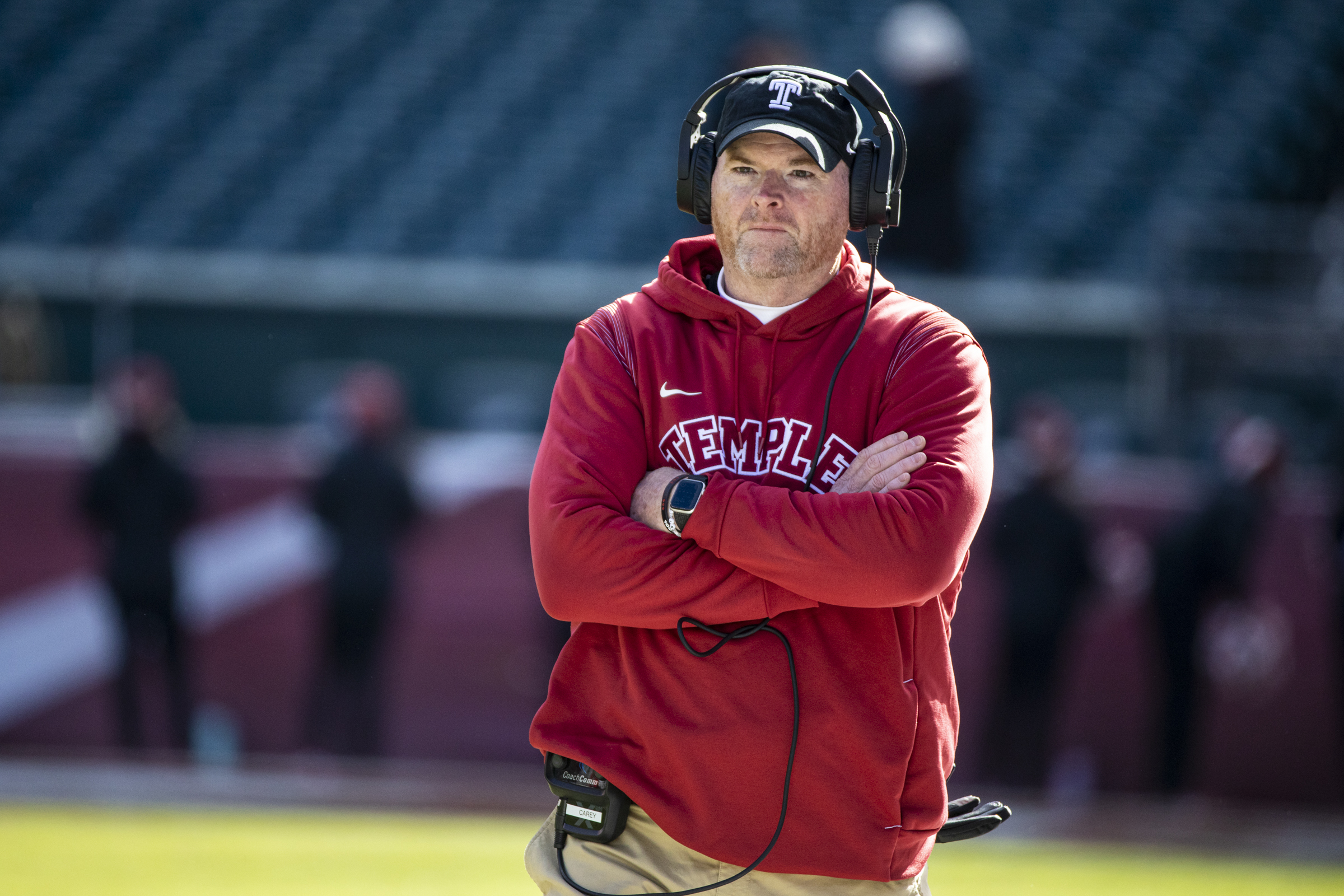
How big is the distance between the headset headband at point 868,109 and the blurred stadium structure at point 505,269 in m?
5.77

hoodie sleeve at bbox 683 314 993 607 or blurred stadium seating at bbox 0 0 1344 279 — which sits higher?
blurred stadium seating at bbox 0 0 1344 279

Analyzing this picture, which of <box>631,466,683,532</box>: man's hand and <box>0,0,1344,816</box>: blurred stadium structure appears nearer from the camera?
<box>631,466,683,532</box>: man's hand

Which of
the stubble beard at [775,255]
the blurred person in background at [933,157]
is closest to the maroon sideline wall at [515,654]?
the blurred person in background at [933,157]

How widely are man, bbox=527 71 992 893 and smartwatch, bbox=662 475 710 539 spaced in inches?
0.7

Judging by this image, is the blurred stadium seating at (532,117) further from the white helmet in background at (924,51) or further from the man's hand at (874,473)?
the man's hand at (874,473)

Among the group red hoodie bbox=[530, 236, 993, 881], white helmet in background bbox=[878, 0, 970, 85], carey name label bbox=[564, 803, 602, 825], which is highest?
white helmet in background bbox=[878, 0, 970, 85]

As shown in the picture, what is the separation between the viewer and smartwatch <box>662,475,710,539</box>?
2387 millimetres

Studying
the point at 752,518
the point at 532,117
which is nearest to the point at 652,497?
the point at 752,518

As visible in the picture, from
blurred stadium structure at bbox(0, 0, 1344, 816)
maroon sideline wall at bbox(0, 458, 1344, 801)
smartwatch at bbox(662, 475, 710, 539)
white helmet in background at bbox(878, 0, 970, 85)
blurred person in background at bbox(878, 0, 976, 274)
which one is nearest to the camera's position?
smartwatch at bbox(662, 475, 710, 539)

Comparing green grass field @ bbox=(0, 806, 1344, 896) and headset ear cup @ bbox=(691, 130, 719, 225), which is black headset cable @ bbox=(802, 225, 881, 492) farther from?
green grass field @ bbox=(0, 806, 1344, 896)

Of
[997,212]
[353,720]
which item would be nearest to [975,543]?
[353,720]

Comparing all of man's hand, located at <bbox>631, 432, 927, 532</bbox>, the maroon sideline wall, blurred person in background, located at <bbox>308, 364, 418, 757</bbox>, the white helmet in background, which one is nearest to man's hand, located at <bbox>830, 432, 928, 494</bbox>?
man's hand, located at <bbox>631, 432, 927, 532</bbox>

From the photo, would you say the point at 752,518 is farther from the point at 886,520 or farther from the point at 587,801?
the point at 587,801

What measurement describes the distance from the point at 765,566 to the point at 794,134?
2.28 ft
